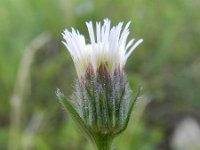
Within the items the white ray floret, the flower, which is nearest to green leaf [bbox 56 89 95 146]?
the flower

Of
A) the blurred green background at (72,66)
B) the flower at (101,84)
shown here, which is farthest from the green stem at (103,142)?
the blurred green background at (72,66)

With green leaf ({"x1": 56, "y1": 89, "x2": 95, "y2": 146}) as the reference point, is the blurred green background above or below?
above

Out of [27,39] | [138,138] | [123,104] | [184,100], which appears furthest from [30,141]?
[123,104]

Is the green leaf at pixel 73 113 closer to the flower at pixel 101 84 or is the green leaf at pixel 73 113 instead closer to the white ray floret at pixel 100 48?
the flower at pixel 101 84

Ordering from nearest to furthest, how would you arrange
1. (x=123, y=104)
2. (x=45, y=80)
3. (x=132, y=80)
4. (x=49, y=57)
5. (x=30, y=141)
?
(x=123, y=104)
(x=30, y=141)
(x=132, y=80)
(x=45, y=80)
(x=49, y=57)

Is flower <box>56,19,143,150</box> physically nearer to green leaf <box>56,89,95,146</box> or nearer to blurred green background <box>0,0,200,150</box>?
green leaf <box>56,89,95,146</box>

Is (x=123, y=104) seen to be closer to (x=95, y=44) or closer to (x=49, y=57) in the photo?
(x=95, y=44)

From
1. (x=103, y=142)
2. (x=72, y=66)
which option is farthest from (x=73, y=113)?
(x=72, y=66)
